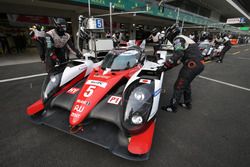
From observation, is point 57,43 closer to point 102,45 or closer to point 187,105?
point 102,45

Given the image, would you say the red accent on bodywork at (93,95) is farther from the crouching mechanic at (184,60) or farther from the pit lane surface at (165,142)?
the crouching mechanic at (184,60)

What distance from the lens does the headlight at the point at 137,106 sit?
4.70ft

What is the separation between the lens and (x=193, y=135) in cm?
189

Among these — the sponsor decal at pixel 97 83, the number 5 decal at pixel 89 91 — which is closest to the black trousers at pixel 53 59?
the sponsor decal at pixel 97 83

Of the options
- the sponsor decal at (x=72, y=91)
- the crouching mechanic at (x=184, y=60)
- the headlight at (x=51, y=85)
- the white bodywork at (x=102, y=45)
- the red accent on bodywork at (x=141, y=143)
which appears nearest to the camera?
the red accent on bodywork at (x=141, y=143)

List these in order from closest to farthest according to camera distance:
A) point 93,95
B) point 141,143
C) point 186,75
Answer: point 141,143 → point 93,95 → point 186,75

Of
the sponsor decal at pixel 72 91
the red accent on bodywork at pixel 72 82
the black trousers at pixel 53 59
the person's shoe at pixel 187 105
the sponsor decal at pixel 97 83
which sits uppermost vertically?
the black trousers at pixel 53 59

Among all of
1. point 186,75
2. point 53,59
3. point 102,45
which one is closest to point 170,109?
point 186,75

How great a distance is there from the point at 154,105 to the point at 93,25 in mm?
3314

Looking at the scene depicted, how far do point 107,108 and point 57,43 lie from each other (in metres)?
2.69

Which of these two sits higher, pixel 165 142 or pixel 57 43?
pixel 57 43

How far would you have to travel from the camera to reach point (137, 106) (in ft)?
5.01

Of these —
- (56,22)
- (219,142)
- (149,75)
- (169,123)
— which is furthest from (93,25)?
(219,142)

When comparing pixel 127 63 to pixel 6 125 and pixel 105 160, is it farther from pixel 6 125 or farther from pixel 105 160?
pixel 6 125
